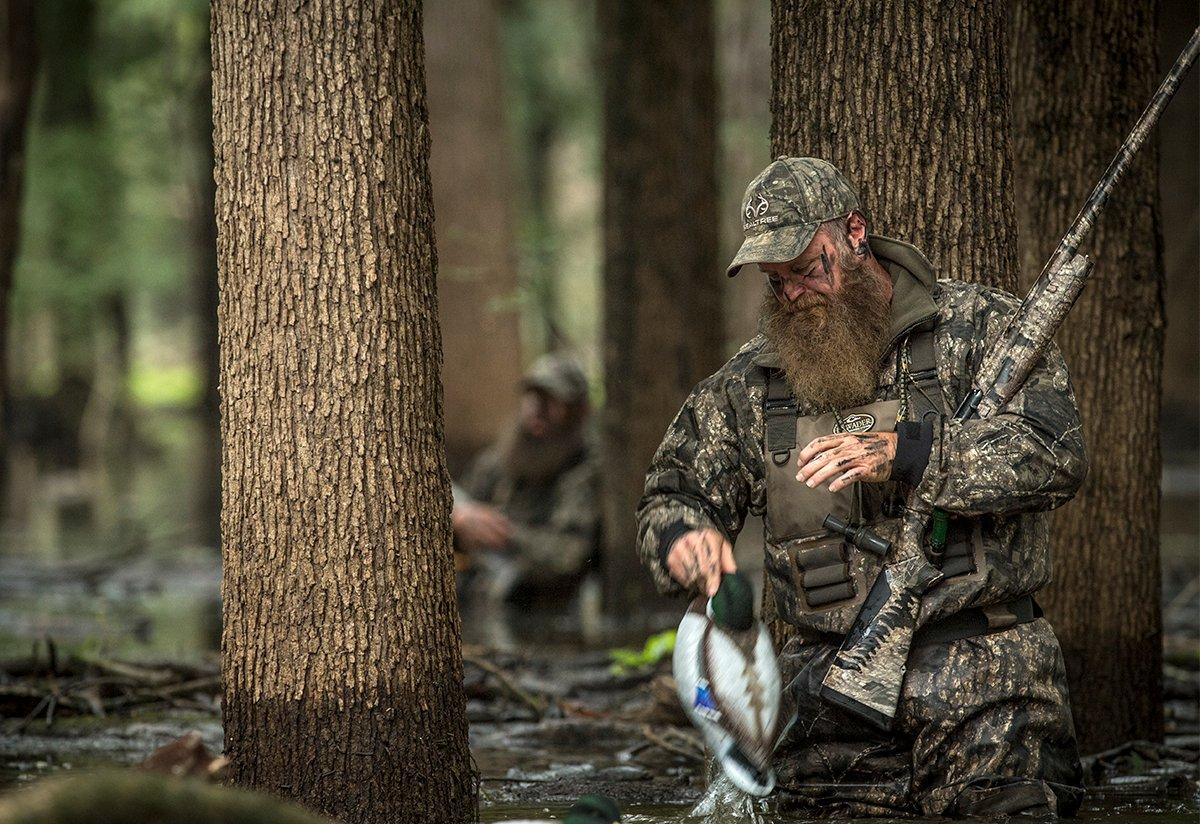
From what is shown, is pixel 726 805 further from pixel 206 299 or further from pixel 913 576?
pixel 206 299

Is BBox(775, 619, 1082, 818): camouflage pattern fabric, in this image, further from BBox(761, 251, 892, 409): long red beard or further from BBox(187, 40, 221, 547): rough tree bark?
BBox(187, 40, 221, 547): rough tree bark

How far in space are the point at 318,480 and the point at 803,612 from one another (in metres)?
1.56

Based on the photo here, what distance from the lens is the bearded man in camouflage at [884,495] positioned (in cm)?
459

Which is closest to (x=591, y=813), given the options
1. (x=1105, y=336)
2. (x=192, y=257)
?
(x=1105, y=336)

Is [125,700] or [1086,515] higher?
[1086,515]

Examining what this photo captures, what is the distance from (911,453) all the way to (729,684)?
0.86 meters

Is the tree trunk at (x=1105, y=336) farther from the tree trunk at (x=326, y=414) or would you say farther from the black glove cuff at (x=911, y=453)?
the tree trunk at (x=326, y=414)

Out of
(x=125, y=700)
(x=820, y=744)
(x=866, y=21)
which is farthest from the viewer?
(x=125, y=700)

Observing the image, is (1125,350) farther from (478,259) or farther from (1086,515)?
(478,259)

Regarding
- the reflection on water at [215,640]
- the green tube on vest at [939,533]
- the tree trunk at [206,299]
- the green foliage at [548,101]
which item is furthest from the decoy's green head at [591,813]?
the green foliage at [548,101]

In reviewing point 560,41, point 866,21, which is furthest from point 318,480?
point 560,41

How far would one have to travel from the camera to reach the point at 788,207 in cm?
482

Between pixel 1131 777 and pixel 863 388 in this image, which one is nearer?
pixel 863 388

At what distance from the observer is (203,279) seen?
55.0ft
